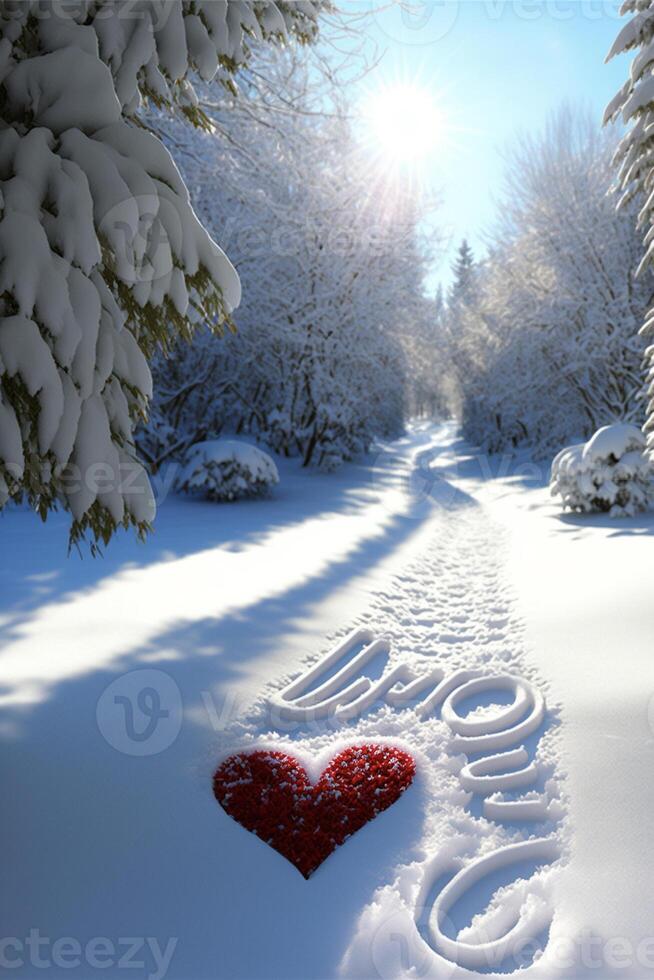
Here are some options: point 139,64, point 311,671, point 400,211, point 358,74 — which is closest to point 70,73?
point 139,64

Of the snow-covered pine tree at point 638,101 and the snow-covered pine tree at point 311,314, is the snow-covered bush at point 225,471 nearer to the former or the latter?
the snow-covered pine tree at point 311,314

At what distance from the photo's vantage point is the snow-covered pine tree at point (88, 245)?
98.7 inches

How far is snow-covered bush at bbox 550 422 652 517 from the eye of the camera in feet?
36.3

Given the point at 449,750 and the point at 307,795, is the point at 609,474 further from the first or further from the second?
the point at 307,795

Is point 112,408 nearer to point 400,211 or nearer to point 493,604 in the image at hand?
point 493,604

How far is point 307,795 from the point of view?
3.11m

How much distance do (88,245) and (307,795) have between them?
2850 mm

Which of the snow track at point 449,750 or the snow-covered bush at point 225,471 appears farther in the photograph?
the snow-covered bush at point 225,471


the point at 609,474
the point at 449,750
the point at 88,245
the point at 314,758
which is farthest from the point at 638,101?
the point at 609,474

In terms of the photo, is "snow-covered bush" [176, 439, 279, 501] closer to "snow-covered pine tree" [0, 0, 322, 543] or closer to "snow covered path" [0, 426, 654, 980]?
"snow covered path" [0, 426, 654, 980]

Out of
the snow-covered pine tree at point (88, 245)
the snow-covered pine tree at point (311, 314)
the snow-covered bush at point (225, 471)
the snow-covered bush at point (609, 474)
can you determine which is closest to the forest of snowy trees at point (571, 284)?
the snow-covered pine tree at point (311, 314)

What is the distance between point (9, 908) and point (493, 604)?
5198 mm

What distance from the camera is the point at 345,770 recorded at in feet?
10.8

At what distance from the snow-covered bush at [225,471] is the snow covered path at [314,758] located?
6175 millimetres
